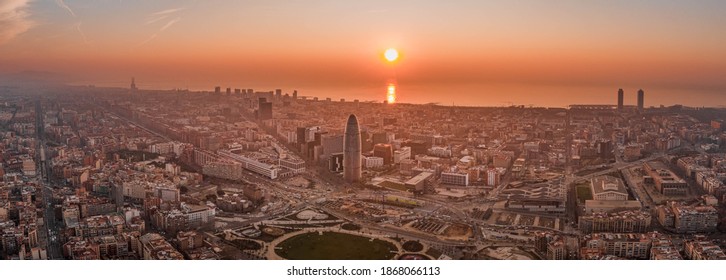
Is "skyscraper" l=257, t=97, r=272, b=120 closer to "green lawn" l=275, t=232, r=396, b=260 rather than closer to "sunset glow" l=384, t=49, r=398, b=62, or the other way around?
"sunset glow" l=384, t=49, r=398, b=62

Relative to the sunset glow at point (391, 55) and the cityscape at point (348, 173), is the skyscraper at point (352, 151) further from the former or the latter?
the sunset glow at point (391, 55)

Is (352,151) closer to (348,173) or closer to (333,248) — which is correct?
(348,173)

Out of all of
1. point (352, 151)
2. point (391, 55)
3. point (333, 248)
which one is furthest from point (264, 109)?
point (333, 248)

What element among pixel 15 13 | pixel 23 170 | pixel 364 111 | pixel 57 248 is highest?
pixel 15 13

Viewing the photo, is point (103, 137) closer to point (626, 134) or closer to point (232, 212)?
point (232, 212)

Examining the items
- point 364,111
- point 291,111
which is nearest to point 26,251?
point 291,111

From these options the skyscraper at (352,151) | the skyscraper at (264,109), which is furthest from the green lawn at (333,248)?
the skyscraper at (264,109)
